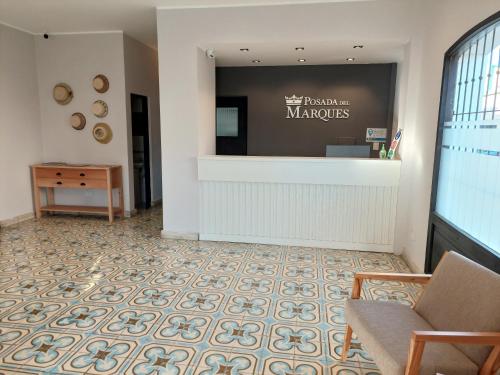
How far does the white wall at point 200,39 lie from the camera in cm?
401

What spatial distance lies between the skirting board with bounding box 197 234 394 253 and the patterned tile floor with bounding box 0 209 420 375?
111 mm

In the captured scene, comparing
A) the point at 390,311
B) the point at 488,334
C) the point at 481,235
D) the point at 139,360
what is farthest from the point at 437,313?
the point at 139,360

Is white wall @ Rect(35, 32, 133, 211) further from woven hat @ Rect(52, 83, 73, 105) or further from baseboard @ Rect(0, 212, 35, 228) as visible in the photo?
baseboard @ Rect(0, 212, 35, 228)

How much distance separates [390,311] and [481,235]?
895 mm

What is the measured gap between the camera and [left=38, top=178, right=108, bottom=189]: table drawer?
556 cm

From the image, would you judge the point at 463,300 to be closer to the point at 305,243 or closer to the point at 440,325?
the point at 440,325

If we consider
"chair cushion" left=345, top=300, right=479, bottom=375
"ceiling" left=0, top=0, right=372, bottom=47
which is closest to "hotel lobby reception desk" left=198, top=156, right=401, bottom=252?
"ceiling" left=0, top=0, right=372, bottom=47

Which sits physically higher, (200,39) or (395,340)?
(200,39)

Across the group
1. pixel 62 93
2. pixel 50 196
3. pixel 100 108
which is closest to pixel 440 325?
pixel 100 108

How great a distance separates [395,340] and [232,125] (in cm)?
526

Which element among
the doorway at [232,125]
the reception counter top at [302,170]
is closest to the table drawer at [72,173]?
the reception counter top at [302,170]

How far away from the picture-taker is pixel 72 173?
221 inches

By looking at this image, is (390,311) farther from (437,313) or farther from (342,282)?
(342,282)

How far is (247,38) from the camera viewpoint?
169 inches
